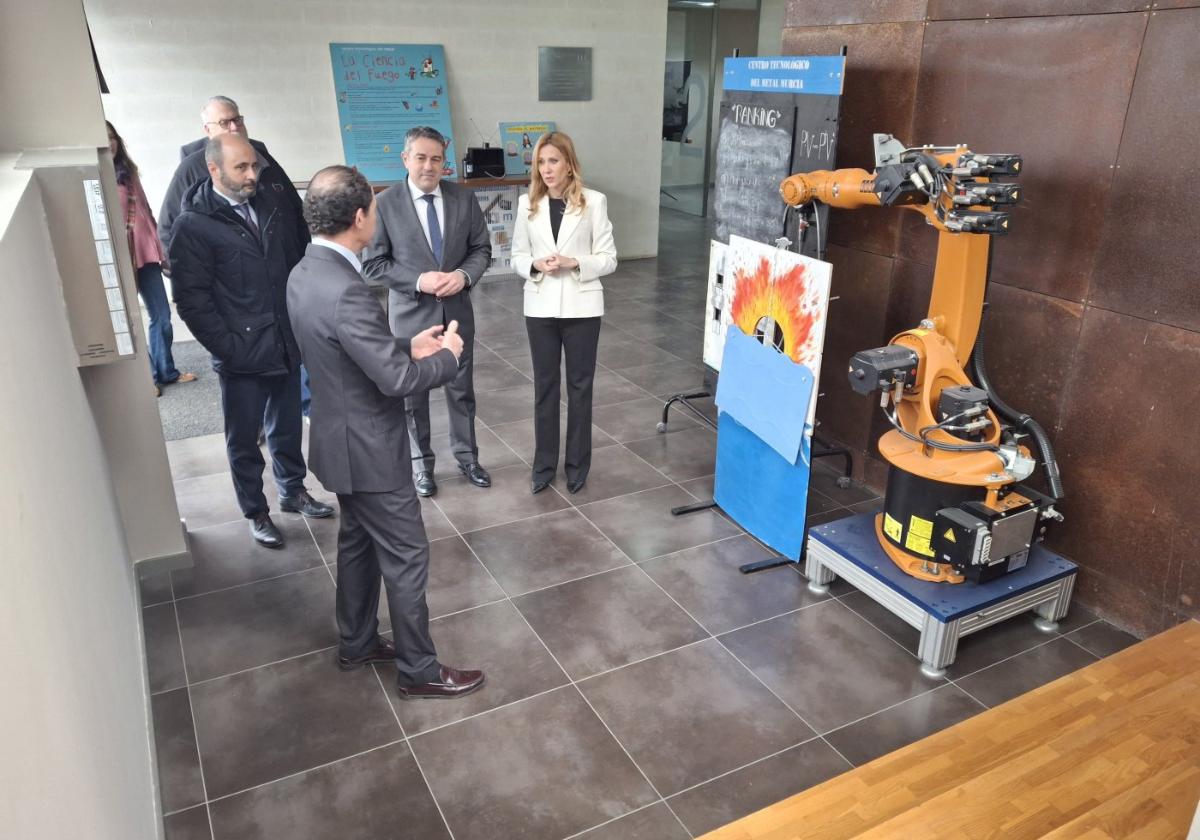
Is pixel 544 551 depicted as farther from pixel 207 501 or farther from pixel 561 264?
pixel 207 501

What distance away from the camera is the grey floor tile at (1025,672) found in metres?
2.87

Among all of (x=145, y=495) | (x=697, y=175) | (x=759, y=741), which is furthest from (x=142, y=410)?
(x=697, y=175)

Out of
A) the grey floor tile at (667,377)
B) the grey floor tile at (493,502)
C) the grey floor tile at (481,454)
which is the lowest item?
the grey floor tile at (493,502)

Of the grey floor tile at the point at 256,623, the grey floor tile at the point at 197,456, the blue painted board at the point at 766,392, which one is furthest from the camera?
the grey floor tile at the point at 197,456

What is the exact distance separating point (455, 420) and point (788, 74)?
2.24m

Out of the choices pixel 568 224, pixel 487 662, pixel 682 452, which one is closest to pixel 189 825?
pixel 487 662

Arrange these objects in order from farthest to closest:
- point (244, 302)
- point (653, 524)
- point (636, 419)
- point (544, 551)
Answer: point (636, 419)
point (653, 524)
point (544, 551)
point (244, 302)

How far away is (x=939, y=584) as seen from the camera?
3072mm

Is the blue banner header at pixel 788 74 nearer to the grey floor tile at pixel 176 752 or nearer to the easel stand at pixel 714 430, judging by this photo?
the easel stand at pixel 714 430

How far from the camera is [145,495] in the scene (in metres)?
3.44

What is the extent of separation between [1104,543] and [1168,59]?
168 cm

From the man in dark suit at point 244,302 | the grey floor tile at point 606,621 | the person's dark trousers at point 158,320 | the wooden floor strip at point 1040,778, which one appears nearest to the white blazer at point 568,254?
the man in dark suit at point 244,302

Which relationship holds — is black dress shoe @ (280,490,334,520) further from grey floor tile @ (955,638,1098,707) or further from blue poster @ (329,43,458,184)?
blue poster @ (329,43,458,184)

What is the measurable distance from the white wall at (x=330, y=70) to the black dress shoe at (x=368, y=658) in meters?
5.10
